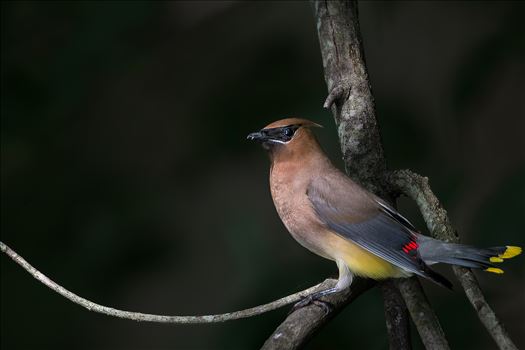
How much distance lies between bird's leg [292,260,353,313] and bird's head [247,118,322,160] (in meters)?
0.41

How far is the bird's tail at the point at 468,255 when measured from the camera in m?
2.73

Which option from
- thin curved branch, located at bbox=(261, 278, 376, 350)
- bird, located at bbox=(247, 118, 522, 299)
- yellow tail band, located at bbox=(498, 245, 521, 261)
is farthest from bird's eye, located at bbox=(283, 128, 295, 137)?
yellow tail band, located at bbox=(498, 245, 521, 261)

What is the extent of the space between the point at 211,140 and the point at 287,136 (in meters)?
0.87

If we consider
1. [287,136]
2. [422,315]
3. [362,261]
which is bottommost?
[422,315]

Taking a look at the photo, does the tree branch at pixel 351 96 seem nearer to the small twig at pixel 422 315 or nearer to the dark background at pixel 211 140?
the small twig at pixel 422 315

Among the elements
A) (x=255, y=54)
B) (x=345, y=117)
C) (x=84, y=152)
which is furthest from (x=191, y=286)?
(x=345, y=117)

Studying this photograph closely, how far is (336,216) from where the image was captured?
10.0ft

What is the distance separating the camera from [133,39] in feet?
12.8

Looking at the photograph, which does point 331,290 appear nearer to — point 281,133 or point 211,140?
point 281,133

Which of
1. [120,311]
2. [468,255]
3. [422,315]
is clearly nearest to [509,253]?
[468,255]

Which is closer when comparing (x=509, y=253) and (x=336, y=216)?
(x=509, y=253)

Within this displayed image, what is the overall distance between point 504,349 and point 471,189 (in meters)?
1.51

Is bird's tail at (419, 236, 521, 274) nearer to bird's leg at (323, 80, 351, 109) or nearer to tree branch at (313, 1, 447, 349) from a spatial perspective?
tree branch at (313, 1, 447, 349)

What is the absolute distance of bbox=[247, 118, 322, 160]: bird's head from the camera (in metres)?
3.12
